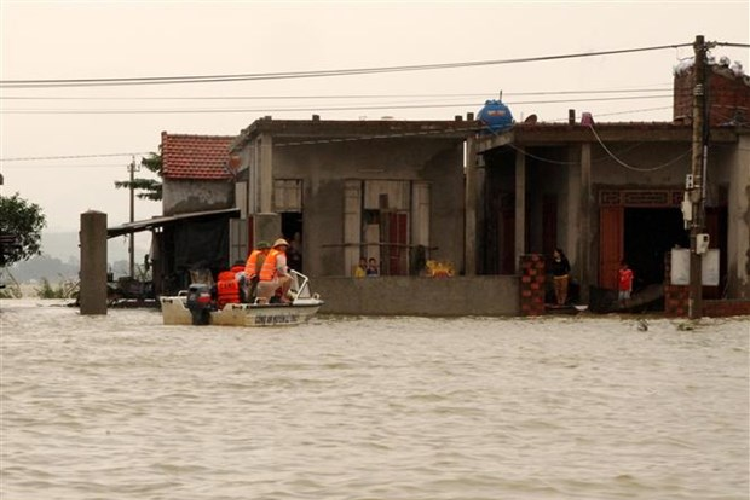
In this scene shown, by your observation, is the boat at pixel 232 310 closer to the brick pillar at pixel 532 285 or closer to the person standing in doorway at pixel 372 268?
the person standing in doorway at pixel 372 268

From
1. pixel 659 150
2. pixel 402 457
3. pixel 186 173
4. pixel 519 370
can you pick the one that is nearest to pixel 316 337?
pixel 519 370

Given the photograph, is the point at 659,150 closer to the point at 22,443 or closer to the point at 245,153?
the point at 245,153

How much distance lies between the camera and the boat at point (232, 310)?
30.6m

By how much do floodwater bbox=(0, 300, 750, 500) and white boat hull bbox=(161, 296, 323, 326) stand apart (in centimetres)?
175

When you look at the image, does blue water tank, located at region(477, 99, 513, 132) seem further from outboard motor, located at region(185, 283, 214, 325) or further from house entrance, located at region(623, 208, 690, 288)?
outboard motor, located at region(185, 283, 214, 325)

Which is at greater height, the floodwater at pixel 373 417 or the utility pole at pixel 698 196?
the utility pole at pixel 698 196

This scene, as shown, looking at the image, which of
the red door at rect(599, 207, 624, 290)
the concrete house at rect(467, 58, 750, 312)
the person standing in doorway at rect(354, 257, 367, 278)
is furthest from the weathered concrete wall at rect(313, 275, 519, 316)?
the red door at rect(599, 207, 624, 290)

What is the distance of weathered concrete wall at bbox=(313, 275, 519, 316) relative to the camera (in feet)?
117

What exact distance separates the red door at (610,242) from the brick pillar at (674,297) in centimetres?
198

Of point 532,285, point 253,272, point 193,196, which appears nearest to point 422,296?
point 532,285

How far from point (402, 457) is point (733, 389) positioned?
7.48 m

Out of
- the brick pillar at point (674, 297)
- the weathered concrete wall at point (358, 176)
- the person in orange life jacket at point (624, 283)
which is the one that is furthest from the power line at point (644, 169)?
the weathered concrete wall at point (358, 176)

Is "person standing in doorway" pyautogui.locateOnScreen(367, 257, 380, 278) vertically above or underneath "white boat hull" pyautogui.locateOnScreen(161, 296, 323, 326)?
above

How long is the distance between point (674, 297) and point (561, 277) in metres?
2.52
